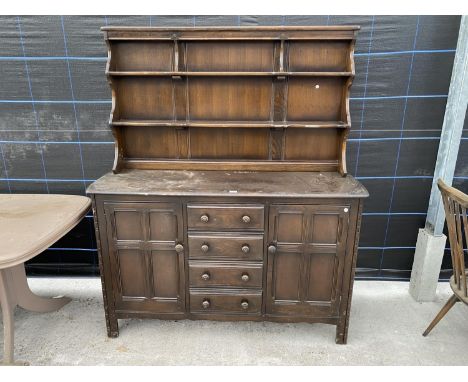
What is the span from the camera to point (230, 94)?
2.07 m

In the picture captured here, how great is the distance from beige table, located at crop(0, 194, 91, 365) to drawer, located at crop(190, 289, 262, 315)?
0.79 m

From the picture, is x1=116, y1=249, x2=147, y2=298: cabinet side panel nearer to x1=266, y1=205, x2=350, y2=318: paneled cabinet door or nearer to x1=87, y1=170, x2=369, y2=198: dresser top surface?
x1=87, y1=170, x2=369, y2=198: dresser top surface

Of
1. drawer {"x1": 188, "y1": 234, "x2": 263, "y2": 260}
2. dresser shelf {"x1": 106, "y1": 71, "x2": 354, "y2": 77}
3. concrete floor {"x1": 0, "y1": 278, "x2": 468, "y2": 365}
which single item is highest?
dresser shelf {"x1": 106, "y1": 71, "x2": 354, "y2": 77}

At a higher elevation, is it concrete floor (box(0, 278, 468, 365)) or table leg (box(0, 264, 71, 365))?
table leg (box(0, 264, 71, 365))

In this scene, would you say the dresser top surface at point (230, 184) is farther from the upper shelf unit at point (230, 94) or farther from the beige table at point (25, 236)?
the beige table at point (25, 236)

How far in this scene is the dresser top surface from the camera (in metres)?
1.75

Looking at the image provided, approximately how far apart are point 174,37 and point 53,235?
121 centimetres

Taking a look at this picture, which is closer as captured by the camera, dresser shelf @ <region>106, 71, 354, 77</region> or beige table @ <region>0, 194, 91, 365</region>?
beige table @ <region>0, 194, 91, 365</region>

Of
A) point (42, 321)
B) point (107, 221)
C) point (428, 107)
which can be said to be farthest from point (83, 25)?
point (428, 107)

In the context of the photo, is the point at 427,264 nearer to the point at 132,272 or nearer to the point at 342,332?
the point at 342,332

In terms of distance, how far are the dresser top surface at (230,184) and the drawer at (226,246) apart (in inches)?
9.3

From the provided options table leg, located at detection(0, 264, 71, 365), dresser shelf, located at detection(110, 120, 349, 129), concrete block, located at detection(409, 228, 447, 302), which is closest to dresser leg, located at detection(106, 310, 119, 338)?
table leg, located at detection(0, 264, 71, 365)

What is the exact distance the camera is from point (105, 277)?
1.93 metres

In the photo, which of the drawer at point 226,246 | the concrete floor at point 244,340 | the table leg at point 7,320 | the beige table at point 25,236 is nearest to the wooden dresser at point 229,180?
the drawer at point 226,246
